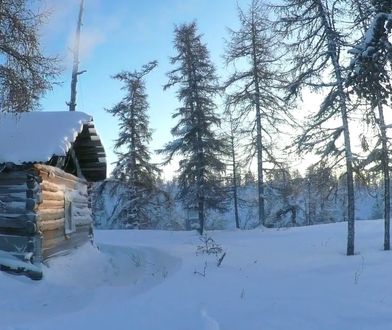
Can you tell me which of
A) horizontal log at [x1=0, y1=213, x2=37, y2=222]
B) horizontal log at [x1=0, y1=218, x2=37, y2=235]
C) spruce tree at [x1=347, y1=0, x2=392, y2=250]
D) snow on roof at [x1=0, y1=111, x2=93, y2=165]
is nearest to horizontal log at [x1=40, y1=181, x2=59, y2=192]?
horizontal log at [x1=0, y1=213, x2=37, y2=222]

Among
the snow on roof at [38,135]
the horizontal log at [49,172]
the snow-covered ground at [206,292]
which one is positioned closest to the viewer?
the snow-covered ground at [206,292]

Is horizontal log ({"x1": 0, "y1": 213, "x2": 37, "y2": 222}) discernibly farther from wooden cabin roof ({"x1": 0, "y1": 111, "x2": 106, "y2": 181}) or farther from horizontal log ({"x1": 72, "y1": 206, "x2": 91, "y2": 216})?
horizontal log ({"x1": 72, "y1": 206, "x2": 91, "y2": 216})

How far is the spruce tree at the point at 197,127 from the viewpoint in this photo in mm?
26719

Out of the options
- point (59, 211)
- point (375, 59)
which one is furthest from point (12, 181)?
point (375, 59)

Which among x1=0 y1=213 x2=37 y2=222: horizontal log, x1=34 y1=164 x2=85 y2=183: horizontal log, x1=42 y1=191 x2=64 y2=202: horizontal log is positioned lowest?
x1=0 y1=213 x2=37 y2=222: horizontal log

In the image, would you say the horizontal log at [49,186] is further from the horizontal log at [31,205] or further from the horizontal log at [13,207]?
the horizontal log at [13,207]

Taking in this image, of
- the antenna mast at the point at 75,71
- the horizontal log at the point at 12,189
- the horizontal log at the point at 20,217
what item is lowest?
the horizontal log at the point at 20,217

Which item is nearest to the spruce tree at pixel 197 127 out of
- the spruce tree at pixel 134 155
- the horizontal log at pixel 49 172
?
the spruce tree at pixel 134 155

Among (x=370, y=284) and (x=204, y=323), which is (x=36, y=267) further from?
(x=370, y=284)

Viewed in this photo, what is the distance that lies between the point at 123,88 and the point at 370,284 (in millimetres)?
24977

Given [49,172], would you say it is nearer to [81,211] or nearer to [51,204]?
[51,204]

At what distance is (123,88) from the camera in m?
31.6

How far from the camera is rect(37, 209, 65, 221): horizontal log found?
11.4 metres

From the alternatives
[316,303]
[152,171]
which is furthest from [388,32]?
[152,171]
